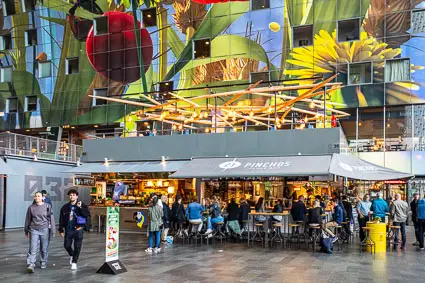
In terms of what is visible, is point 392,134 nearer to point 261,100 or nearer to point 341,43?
point 341,43

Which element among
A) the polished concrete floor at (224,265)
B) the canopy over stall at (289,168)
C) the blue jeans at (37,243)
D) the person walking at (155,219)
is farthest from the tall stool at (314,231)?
the blue jeans at (37,243)

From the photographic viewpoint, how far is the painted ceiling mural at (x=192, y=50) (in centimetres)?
2520

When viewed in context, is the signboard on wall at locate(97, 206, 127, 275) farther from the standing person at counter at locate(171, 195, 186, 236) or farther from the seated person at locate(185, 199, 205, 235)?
the standing person at counter at locate(171, 195, 186, 236)

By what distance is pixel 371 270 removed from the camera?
1012 centimetres

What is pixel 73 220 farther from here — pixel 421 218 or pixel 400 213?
pixel 421 218

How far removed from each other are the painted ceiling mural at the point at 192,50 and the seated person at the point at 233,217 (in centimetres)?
792

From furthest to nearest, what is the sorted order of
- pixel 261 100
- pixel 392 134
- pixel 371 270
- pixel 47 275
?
pixel 261 100, pixel 392 134, pixel 371 270, pixel 47 275

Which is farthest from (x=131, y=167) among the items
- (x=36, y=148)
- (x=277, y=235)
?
(x=277, y=235)

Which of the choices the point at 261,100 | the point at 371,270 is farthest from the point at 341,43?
the point at 371,270

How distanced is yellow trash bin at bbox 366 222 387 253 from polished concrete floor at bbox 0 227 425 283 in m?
0.40

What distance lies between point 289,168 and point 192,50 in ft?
54.3

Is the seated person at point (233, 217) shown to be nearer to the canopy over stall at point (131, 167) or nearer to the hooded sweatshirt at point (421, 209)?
the canopy over stall at point (131, 167)

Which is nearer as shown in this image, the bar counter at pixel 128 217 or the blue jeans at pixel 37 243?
the blue jeans at pixel 37 243

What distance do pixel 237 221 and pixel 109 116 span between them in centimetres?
1816
